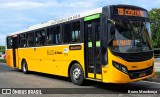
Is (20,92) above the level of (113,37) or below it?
below

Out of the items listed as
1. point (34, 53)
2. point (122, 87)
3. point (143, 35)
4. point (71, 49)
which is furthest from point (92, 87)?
point (34, 53)

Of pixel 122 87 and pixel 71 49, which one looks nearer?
pixel 122 87

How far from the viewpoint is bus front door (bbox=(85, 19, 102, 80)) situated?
12.1m

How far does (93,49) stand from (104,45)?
3.08ft

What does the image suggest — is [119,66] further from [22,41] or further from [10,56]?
[10,56]

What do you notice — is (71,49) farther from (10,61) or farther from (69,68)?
(10,61)

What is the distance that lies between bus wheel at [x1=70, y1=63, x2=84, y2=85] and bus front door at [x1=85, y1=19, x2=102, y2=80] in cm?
48

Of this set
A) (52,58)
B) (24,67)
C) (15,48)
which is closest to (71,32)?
(52,58)

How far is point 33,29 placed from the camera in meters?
18.8

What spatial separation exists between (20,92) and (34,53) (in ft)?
22.4

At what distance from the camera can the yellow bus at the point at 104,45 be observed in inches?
446

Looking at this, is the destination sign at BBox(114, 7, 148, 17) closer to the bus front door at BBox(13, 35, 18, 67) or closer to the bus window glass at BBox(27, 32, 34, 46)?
the bus window glass at BBox(27, 32, 34, 46)

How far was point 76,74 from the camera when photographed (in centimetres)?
1362

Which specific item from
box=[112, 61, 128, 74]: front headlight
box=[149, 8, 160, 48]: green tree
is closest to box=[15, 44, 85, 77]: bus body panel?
box=[112, 61, 128, 74]: front headlight
